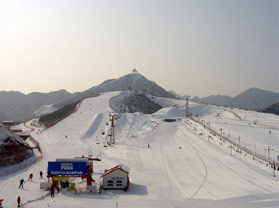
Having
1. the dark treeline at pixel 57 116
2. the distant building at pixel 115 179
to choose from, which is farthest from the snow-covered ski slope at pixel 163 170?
the dark treeline at pixel 57 116

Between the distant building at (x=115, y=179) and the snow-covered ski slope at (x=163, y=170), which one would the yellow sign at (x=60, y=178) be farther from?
the distant building at (x=115, y=179)

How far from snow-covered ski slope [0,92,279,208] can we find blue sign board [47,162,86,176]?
170cm

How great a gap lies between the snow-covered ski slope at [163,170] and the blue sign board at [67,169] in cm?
170

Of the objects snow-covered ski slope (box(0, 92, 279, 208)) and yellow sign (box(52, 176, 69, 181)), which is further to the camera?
yellow sign (box(52, 176, 69, 181))

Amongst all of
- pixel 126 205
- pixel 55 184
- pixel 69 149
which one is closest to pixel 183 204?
pixel 126 205

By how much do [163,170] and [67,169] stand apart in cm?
948

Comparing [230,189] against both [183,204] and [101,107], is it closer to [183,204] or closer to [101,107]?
[183,204]

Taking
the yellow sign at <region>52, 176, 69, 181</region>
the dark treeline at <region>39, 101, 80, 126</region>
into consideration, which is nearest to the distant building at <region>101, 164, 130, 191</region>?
the yellow sign at <region>52, 176, 69, 181</region>

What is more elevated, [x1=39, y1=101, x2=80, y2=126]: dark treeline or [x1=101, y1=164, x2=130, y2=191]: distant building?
[x1=39, y1=101, x2=80, y2=126]: dark treeline

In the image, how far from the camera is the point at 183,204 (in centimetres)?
1795

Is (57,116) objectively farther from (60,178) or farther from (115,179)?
(115,179)

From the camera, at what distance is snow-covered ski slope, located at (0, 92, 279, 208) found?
1920 centimetres

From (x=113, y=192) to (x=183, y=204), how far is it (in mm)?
6104

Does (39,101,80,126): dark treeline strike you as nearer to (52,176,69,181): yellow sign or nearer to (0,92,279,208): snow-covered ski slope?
(0,92,279,208): snow-covered ski slope
